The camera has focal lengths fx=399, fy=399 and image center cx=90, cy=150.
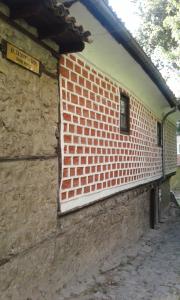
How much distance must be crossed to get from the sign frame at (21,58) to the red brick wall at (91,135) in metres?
0.77

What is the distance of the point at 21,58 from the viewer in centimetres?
385

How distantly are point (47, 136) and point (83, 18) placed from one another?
4.99 feet

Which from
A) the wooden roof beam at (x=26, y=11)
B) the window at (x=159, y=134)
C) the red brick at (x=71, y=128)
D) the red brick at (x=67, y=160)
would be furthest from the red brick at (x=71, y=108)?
the window at (x=159, y=134)

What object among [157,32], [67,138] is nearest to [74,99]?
[67,138]

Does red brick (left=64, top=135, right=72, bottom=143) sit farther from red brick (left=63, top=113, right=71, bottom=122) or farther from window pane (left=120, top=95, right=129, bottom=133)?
window pane (left=120, top=95, right=129, bottom=133)

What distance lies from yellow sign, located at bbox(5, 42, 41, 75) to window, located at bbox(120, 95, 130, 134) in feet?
12.4

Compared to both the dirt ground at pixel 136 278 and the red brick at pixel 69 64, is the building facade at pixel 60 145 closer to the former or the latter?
the red brick at pixel 69 64

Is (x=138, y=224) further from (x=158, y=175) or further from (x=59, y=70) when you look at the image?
(x=59, y=70)

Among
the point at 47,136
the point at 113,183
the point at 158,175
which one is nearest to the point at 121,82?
the point at 113,183

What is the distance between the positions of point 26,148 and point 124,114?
4.40 m

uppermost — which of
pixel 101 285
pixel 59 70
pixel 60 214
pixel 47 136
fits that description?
pixel 59 70

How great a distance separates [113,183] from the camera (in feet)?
22.9

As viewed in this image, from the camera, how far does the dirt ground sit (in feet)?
17.3

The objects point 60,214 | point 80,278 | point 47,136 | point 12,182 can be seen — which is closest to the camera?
point 12,182
